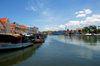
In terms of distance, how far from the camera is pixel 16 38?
2412 centimetres

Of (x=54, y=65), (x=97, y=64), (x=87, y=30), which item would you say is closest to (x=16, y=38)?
(x=54, y=65)

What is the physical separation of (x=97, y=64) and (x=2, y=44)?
1873 centimetres

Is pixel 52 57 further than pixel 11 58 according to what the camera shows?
Yes

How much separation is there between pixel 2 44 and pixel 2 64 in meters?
7.81

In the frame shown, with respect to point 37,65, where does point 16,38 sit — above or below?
above

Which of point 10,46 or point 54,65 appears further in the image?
point 10,46

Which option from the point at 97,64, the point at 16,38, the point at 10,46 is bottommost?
the point at 97,64

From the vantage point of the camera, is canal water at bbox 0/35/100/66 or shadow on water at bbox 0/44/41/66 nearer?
canal water at bbox 0/35/100/66

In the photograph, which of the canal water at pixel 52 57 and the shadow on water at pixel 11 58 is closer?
the canal water at pixel 52 57

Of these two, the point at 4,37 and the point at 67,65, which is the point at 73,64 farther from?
the point at 4,37

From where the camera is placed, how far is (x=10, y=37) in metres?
22.8


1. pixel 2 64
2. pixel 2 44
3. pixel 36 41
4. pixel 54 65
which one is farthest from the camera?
pixel 36 41

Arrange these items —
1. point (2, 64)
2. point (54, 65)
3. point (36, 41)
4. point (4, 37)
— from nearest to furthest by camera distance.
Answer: point (54, 65), point (2, 64), point (4, 37), point (36, 41)

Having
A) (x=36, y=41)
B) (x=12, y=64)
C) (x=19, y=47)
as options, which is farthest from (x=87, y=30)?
(x=12, y=64)
